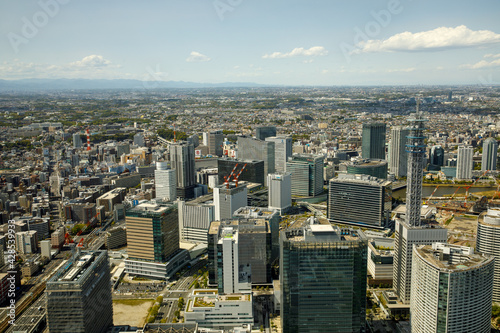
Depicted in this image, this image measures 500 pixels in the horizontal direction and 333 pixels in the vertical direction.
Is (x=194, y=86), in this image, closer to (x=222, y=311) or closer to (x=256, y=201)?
(x=256, y=201)

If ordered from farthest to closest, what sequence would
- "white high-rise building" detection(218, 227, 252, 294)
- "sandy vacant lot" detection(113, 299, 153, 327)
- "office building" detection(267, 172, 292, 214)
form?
"office building" detection(267, 172, 292, 214)
"white high-rise building" detection(218, 227, 252, 294)
"sandy vacant lot" detection(113, 299, 153, 327)

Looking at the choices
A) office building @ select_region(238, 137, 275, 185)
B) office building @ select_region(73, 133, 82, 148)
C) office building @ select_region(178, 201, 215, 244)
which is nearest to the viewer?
office building @ select_region(178, 201, 215, 244)

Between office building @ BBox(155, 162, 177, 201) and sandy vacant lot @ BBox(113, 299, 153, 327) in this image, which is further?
office building @ BBox(155, 162, 177, 201)

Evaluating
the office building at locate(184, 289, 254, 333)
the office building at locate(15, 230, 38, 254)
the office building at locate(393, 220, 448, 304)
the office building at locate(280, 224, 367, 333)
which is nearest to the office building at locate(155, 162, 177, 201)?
the office building at locate(15, 230, 38, 254)

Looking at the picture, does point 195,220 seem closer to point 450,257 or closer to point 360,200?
point 360,200

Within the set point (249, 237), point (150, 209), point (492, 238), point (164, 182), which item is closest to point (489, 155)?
point (492, 238)

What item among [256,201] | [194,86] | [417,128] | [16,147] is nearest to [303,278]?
[417,128]

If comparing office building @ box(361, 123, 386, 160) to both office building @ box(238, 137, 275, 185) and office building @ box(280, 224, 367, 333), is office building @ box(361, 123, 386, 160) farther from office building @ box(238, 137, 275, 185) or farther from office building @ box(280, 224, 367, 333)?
office building @ box(280, 224, 367, 333)
